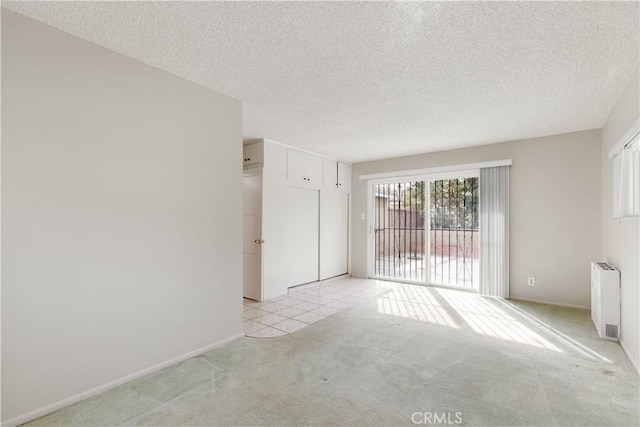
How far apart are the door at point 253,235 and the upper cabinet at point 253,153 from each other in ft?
0.63

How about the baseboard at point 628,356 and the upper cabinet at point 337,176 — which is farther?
the upper cabinet at point 337,176

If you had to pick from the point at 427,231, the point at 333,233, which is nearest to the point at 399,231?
the point at 427,231

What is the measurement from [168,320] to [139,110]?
5.80ft

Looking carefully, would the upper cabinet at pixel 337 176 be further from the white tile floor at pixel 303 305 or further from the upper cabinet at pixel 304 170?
the white tile floor at pixel 303 305

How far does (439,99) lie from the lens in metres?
3.25

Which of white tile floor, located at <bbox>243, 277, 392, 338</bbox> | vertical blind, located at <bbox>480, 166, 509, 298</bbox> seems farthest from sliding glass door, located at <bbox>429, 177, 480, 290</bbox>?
white tile floor, located at <bbox>243, 277, 392, 338</bbox>

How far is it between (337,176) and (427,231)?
209 centimetres

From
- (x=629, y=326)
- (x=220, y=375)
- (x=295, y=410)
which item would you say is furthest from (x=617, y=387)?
(x=220, y=375)

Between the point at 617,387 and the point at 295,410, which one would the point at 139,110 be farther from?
the point at 617,387

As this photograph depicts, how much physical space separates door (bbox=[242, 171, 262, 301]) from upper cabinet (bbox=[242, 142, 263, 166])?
0.19 meters

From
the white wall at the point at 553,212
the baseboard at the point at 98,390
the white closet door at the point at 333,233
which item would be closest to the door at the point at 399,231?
the white closet door at the point at 333,233

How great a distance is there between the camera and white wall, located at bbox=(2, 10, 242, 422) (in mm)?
1928

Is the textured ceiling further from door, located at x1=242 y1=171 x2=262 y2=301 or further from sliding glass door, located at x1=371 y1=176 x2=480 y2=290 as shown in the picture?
sliding glass door, located at x1=371 y1=176 x2=480 y2=290

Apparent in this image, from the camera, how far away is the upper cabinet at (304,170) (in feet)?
17.8
